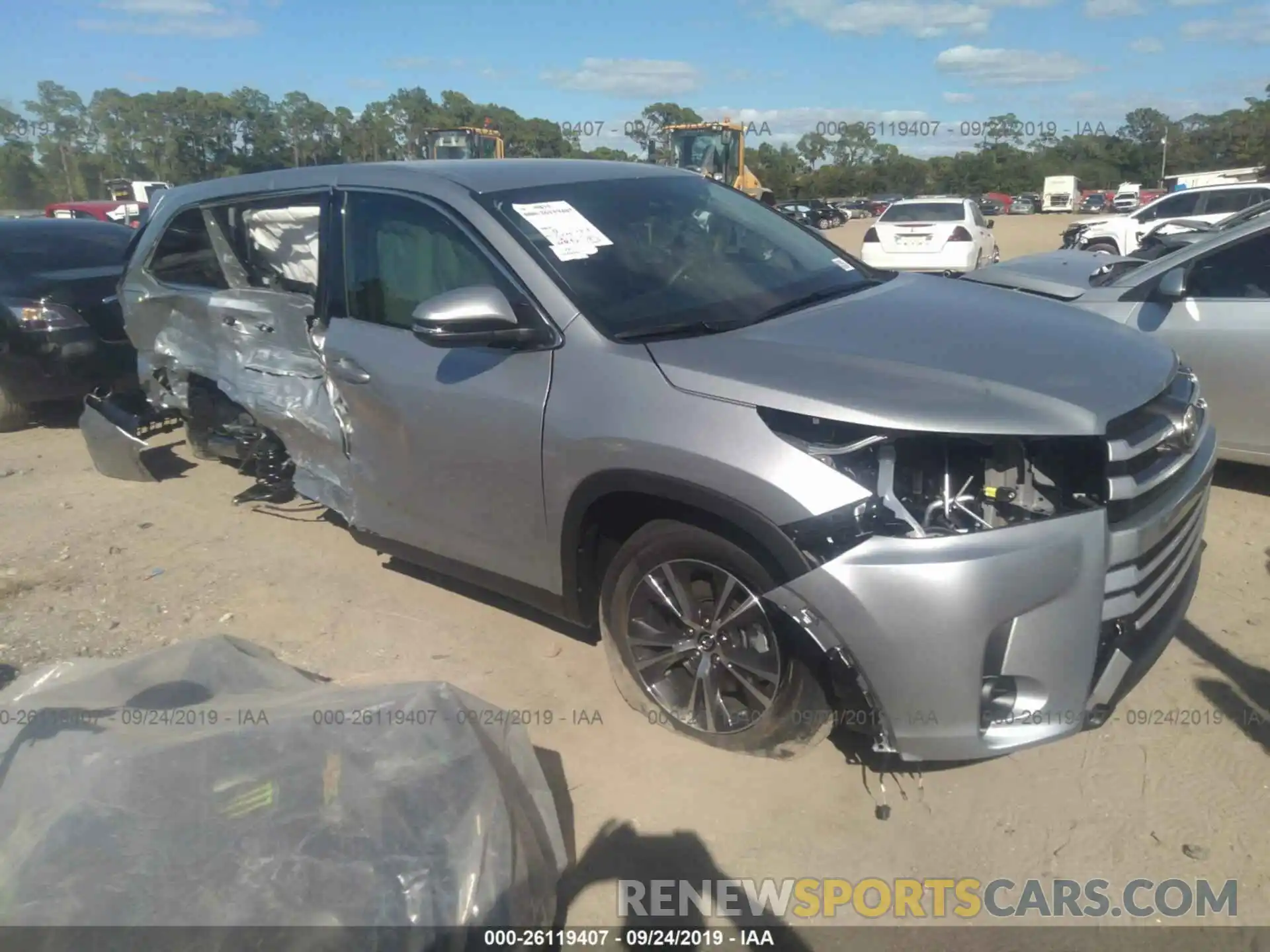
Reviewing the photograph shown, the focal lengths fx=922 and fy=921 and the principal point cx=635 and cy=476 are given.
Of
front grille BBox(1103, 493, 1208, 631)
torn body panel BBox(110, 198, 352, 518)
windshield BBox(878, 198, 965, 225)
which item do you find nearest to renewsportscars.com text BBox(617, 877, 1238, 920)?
front grille BBox(1103, 493, 1208, 631)

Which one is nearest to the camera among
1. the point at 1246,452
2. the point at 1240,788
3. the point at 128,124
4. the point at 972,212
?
the point at 1240,788

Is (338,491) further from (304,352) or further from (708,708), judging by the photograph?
(708,708)

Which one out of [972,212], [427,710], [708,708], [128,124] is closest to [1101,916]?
[708,708]

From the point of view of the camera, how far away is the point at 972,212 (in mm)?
16422

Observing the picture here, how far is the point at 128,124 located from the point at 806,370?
4664 cm

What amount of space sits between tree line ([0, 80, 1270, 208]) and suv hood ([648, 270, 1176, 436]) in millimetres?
4374

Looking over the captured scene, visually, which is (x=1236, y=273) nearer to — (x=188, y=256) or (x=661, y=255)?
(x=661, y=255)

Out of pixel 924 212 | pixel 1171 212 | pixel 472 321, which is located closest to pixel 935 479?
pixel 472 321

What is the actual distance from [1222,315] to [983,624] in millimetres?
3339

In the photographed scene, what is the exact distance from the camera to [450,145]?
21.8 m

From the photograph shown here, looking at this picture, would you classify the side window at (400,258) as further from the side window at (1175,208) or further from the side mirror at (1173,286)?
the side window at (1175,208)

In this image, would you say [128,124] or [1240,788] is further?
[128,124]

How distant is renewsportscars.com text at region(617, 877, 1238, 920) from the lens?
238cm

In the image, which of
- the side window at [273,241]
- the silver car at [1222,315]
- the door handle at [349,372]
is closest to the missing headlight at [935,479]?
the door handle at [349,372]
